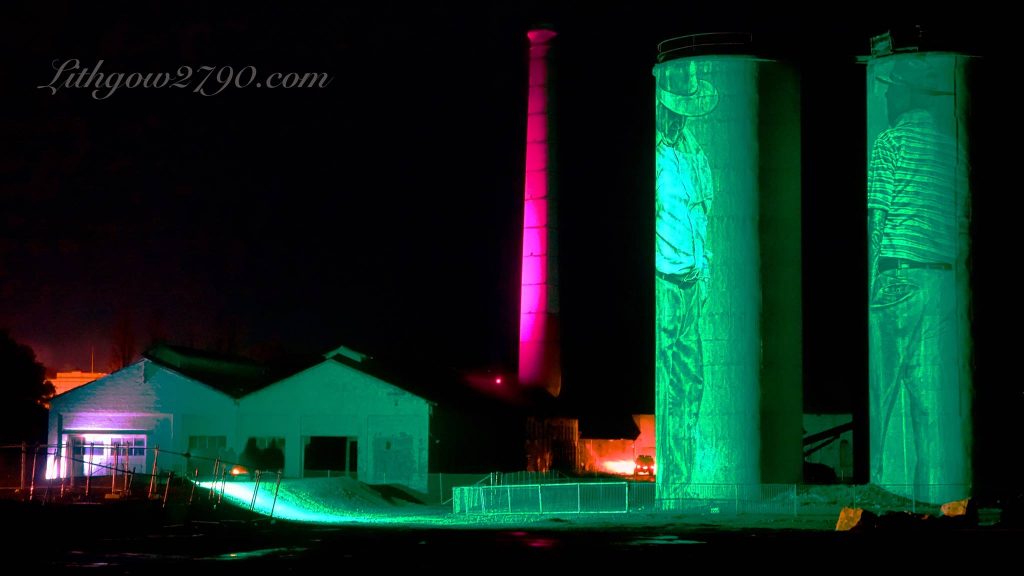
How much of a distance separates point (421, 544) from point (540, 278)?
34.0 metres

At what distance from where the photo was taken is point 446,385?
59.8m

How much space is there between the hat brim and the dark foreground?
45.7ft

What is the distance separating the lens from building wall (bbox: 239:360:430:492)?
55.0m

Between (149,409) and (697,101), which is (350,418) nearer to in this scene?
(149,409)

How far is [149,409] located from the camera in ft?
202

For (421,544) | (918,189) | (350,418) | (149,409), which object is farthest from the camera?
(149,409)

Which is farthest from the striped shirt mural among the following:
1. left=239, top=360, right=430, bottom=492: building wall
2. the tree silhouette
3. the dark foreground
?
the tree silhouette

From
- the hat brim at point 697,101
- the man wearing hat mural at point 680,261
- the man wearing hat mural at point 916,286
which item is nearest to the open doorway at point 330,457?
the man wearing hat mural at point 680,261

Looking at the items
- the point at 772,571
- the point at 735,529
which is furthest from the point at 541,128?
the point at 772,571

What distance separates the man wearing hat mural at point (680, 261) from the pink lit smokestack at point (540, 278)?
18532mm

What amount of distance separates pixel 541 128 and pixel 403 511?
24743 mm

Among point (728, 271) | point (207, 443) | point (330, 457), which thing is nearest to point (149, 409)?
point (207, 443)

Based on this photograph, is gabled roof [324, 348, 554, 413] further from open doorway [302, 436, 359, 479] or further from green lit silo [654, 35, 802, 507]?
green lit silo [654, 35, 802, 507]

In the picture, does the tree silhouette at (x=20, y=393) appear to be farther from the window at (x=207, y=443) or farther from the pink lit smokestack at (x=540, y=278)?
the pink lit smokestack at (x=540, y=278)
